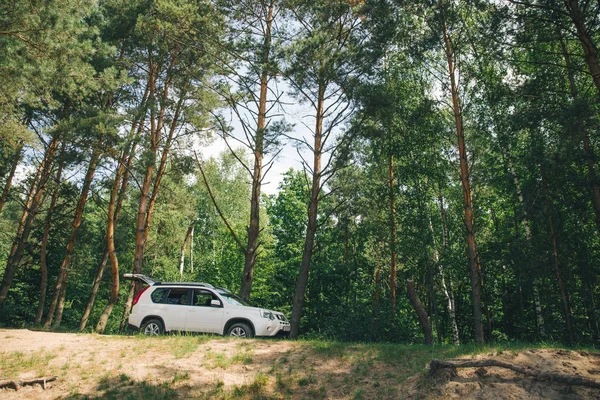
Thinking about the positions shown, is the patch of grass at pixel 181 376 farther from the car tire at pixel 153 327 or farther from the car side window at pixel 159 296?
the car side window at pixel 159 296

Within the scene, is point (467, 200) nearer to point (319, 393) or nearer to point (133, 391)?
point (319, 393)

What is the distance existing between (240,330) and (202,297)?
163 centimetres

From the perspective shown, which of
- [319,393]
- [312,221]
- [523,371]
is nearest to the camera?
[523,371]

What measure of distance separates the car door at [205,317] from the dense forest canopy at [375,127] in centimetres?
257

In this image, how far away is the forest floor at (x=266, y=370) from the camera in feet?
21.0

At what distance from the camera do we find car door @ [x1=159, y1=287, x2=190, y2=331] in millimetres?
11742

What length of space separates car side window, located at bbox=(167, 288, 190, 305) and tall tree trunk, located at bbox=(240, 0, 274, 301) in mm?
2134

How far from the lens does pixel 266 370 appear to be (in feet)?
27.2

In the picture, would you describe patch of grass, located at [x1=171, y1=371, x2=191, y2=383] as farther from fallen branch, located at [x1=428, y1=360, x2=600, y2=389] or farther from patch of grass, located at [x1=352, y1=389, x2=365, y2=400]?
fallen branch, located at [x1=428, y1=360, x2=600, y2=389]

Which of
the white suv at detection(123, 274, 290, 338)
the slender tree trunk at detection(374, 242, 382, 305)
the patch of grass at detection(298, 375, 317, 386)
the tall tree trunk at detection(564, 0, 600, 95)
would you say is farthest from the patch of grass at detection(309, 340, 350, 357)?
the slender tree trunk at detection(374, 242, 382, 305)

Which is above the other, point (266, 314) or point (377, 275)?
point (377, 275)

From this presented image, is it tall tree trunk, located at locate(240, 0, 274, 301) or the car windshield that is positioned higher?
tall tree trunk, located at locate(240, 0, 274, 301)

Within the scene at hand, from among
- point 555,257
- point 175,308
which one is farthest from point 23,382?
point 555,257

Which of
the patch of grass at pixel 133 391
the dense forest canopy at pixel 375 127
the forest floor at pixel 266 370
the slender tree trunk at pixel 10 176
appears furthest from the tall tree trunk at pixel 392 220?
the slender tree trunk at pixel 10 176
